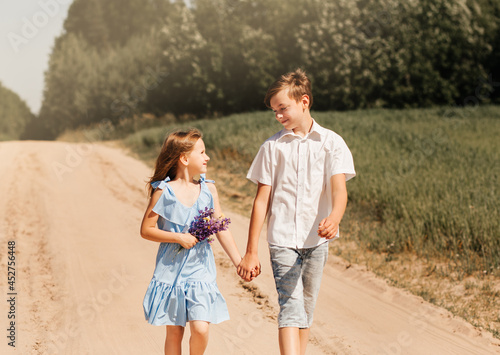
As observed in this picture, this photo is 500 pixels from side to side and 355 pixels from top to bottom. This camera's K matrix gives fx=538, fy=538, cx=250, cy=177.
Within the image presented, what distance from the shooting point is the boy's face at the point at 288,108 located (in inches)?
131

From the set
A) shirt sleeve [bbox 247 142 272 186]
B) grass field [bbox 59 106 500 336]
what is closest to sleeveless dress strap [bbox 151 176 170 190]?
shirt sleeve [bbox 247 142 272 186]

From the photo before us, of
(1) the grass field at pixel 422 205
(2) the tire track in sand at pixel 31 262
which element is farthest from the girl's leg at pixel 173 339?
(1) the grass field at pixel 422 205

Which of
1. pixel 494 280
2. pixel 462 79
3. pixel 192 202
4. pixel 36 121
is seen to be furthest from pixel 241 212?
pixel 36 121

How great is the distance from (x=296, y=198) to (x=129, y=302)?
10.0ft

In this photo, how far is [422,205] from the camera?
26.8 feet

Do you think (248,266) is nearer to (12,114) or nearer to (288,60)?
(288,60)

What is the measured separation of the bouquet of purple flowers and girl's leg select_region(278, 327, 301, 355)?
2.38ft

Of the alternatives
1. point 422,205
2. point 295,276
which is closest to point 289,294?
point 295,276

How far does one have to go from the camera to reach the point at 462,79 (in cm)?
2561

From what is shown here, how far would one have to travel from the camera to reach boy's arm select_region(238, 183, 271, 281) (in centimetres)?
325

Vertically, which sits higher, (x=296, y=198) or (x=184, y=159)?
(x=184, y=159)

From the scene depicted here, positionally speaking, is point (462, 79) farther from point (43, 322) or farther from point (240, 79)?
point (43, 322)

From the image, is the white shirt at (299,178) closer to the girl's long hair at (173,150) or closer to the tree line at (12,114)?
the girl's long hair at (173,150)

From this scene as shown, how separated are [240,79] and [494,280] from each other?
2548 cm
